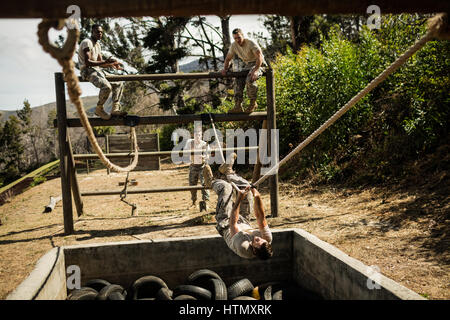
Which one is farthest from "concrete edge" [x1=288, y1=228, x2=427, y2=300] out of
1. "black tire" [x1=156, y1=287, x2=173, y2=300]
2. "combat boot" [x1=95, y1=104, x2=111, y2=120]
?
"combat boot" [x1=95, y1=104, x2=111, y2=120]

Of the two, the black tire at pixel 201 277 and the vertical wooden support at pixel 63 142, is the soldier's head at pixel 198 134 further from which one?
the black tire at pixel 201 277

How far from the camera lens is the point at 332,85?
30.3 ft

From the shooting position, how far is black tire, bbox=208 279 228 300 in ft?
13.4

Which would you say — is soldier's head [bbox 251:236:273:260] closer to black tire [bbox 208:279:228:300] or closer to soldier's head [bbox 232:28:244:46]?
black tire [bbox 208:279:228:300]

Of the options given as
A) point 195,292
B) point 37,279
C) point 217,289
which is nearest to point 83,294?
point 37,279

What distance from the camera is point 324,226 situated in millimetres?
5859

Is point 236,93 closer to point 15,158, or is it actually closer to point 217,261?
point 217,261

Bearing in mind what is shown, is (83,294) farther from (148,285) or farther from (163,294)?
(163,294)

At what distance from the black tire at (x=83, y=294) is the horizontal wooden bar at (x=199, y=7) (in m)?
3.32

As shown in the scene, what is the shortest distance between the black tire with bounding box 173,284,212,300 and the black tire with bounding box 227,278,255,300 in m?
0.27

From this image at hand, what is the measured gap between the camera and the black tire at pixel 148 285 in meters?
4.29

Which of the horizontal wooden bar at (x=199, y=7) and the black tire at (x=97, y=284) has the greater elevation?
the horizontal wooden bar at (x=199, y=7)

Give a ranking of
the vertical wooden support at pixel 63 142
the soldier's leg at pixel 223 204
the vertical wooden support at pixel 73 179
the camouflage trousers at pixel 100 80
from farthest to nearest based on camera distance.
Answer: the vertical wooden support at pixel 73 179 < the vertical wooden support at pixel 63 142 < the camouflage trousers at pixel 100 80 < the soldier's leg at pixel 223 204

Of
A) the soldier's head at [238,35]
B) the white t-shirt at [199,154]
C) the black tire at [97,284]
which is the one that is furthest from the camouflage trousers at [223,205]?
the white t-shirt at [199,154]
